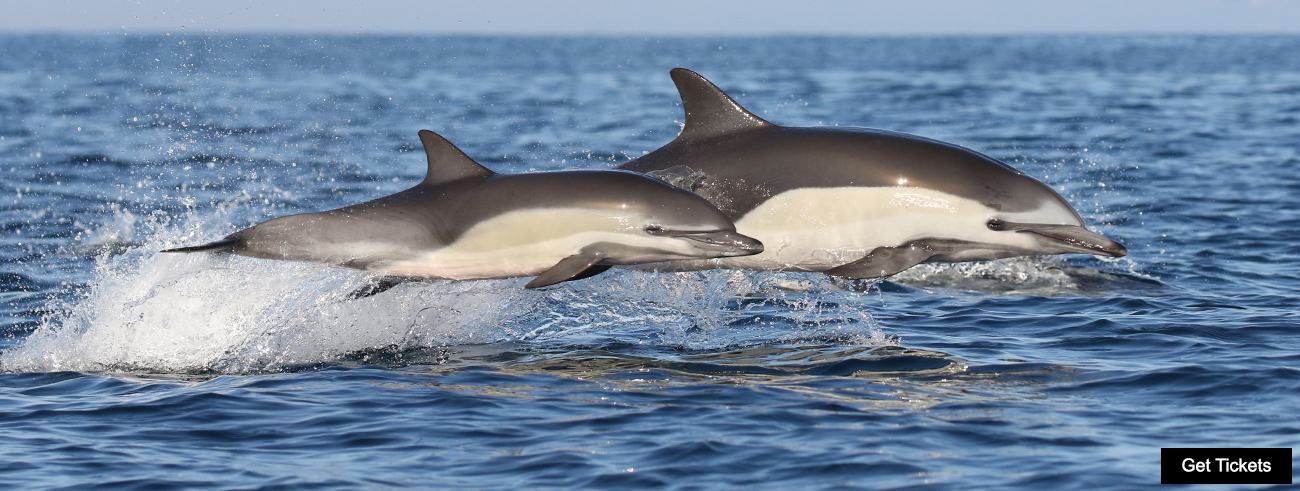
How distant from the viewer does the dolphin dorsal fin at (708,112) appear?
27.5 feet

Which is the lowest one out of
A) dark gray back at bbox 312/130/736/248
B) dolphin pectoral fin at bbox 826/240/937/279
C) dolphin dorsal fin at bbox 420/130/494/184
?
dolphin pectoral fin at bbox 826/240/937/279

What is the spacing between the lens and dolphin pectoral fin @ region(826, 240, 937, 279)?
7.95 m

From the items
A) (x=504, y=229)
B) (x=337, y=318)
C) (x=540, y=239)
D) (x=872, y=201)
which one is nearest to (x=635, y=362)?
(x=540, y=239)

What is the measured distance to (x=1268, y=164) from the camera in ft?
65.5

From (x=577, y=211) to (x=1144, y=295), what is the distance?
561 centimetres

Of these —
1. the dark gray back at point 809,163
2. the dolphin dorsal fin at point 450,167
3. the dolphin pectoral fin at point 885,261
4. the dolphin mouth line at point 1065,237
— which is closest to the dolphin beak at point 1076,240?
the dolphin mouth line at point 1065,237

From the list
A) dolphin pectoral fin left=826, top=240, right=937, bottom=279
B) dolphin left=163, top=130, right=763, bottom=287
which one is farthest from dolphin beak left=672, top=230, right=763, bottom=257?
dolphin pectoral fin left=826, top=240, right=937, bottom=279

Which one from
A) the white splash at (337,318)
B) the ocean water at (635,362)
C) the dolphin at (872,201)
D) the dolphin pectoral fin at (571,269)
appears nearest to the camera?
the ocean water at (635,362)

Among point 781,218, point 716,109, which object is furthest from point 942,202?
point 716,109

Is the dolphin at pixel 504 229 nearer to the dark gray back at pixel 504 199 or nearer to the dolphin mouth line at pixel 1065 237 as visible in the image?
the dark gray back at pixel 504 199

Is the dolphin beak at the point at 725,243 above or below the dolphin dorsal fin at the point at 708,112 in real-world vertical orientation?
below

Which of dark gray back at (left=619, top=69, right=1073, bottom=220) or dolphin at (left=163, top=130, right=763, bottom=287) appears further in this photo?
dark gray back at (left=619, top=69, right=1073, bottom=220)

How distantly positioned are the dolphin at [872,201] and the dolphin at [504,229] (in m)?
0.47

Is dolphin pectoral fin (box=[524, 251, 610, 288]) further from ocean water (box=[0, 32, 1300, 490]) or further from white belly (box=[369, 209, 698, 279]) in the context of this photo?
ocean water (box=[0, 32, 1300, 490])
